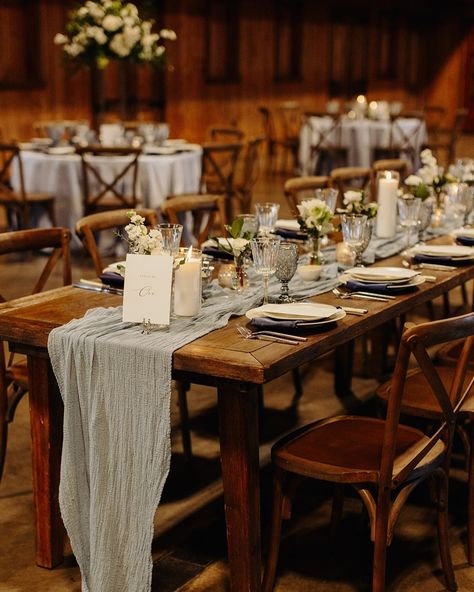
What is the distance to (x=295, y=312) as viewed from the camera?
8.21 ft

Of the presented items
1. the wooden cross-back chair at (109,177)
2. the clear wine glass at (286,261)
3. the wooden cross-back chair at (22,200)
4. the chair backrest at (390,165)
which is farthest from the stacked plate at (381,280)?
the wooden cross-back chair at (22,200)

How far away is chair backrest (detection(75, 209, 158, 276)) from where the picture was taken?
3340 millimetres

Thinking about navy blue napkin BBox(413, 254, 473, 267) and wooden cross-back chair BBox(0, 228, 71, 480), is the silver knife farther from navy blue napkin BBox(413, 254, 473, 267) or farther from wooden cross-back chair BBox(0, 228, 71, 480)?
navy blue napkin BBox(413, 254, 473, 267)

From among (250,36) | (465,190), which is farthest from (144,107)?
(465,190)

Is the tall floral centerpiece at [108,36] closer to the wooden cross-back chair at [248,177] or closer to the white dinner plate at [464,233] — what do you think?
the wooden cross-back chair at [248,177]

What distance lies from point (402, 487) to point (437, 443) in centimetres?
17

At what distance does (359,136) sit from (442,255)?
23.1 ft

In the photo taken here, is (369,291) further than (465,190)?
No

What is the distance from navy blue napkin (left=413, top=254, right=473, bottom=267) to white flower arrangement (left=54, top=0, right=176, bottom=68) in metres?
4.12

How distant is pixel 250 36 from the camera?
12945 millimetres

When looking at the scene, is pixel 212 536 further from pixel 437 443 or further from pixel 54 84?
pixel 54 84

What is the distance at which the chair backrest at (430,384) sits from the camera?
86.9 inches

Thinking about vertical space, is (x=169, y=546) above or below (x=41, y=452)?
below

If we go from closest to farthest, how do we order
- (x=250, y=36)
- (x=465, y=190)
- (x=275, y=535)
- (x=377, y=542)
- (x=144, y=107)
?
(x=377, y=542), (x=275, y=535), (x=465, y=190), (x=144, y=107), (x=250, y=36)
